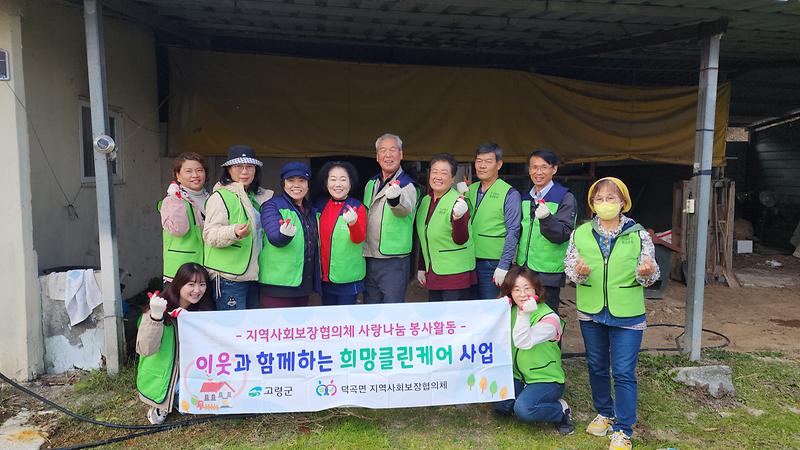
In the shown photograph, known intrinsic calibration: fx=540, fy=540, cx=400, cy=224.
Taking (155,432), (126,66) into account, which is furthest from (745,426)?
(126,66)

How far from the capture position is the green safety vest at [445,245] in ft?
11.6

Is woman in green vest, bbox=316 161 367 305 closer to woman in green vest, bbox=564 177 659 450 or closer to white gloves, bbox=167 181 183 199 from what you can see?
white gloves, bbox=167 181 183 199

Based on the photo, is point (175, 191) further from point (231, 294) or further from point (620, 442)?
point (620, 442)

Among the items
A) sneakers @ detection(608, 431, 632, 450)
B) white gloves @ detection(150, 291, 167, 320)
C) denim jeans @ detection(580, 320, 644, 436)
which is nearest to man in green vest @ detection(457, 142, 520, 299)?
denim jeans @ detection(580, 320, 644, 436)

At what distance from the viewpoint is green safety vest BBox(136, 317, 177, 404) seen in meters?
3.28

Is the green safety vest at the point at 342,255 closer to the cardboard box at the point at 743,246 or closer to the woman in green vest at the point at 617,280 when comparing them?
the woman in green vest at the point at 617,280

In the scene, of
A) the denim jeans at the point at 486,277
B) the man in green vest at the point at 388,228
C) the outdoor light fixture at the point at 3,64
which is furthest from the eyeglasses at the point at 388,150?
the outdoor light fixture at the point at 3,64

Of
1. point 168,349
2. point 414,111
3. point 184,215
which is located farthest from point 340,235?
point 414,111

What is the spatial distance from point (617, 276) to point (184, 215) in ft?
8.76

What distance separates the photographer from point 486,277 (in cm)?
373

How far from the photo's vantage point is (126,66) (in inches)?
216

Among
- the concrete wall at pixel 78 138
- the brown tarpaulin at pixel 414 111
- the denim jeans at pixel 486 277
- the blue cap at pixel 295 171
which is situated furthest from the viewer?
the brown tarpaulin at pixel 414 111

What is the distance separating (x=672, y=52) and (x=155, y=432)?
21.9ft

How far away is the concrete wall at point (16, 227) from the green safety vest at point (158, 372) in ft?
4.27
